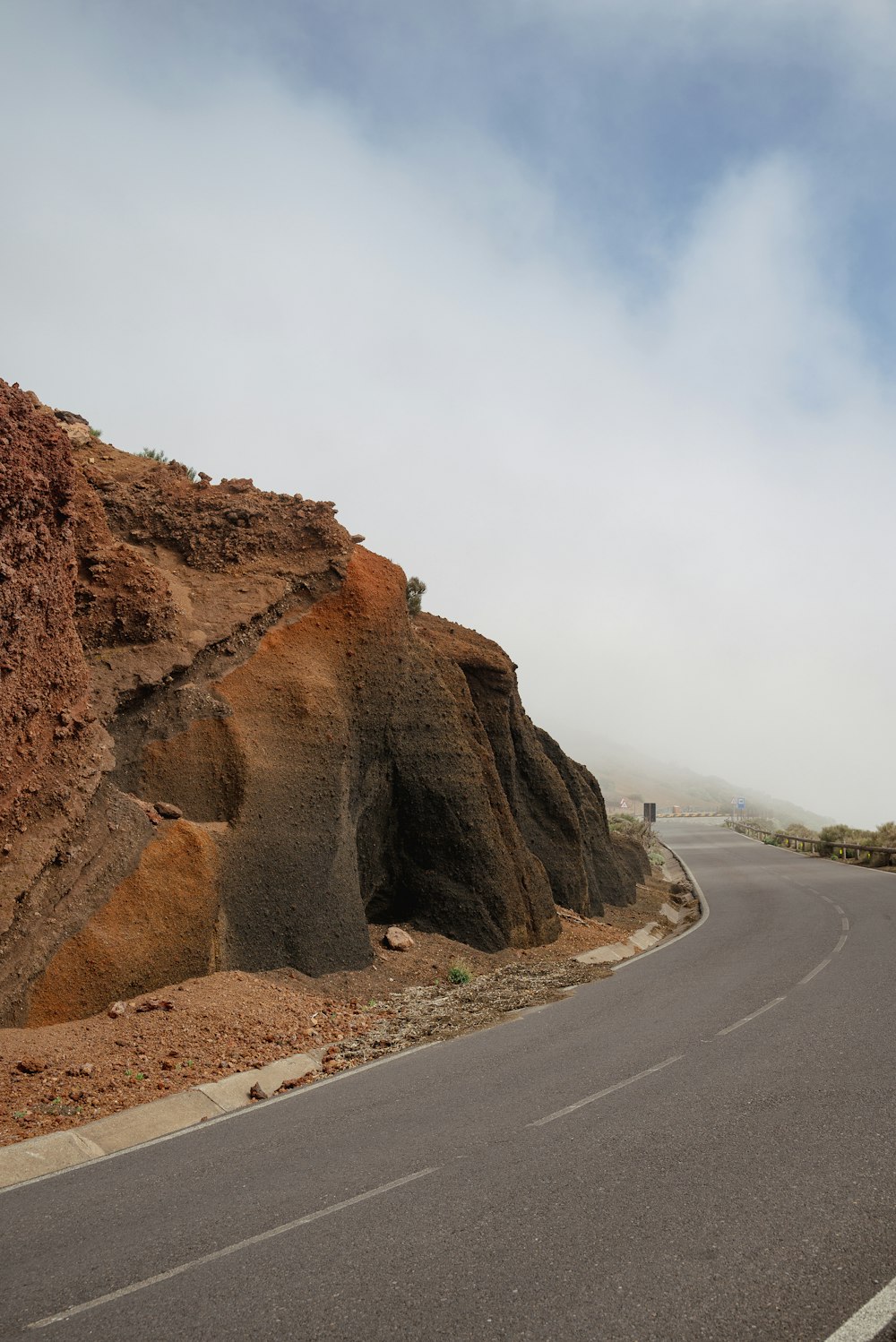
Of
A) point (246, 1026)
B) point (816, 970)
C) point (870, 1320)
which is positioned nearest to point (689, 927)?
point (816, 970)

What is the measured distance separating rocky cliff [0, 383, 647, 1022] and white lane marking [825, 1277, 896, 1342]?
8724mm

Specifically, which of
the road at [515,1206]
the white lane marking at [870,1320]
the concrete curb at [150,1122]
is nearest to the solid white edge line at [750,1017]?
the road at [515,1206]

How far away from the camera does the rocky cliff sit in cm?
1077

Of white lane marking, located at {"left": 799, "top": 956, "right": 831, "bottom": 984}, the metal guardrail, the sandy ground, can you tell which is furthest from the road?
the metal guardrail

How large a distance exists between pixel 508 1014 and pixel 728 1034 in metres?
3.49

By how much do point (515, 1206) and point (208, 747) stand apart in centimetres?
920

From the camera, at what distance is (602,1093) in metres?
7.82

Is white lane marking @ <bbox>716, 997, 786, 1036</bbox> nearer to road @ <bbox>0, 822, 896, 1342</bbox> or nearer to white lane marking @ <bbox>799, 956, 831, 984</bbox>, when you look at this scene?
road @ <bbox>0, 822, 896, 1342</bbox>

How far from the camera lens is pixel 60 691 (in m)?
11.5

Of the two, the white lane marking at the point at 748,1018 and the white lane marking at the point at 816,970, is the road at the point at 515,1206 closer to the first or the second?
the white lane marking at the point at 748,1018

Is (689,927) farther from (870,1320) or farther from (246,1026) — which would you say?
(870,1320)

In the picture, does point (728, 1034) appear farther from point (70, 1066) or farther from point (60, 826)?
point (60, 826)

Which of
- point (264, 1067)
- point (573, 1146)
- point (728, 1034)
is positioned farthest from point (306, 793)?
point (573, 1146)

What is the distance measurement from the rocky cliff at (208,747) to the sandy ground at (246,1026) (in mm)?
497
